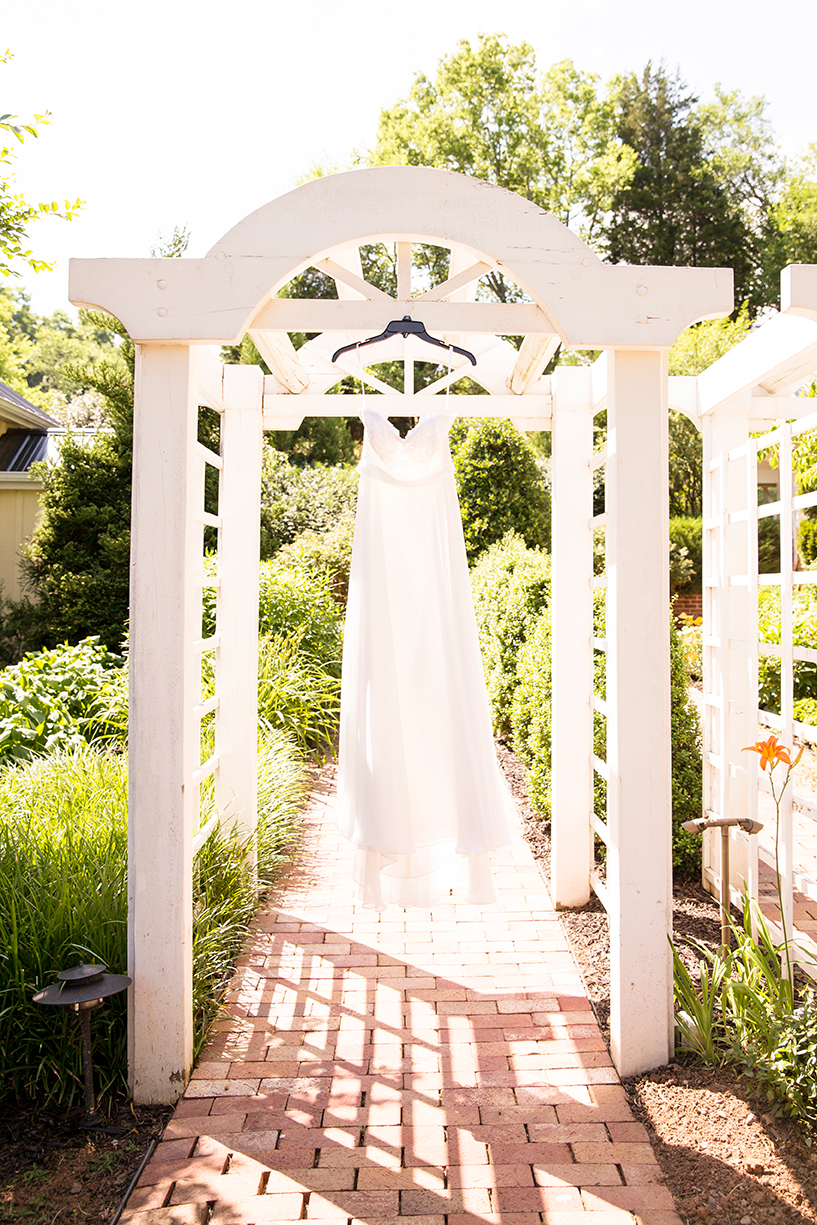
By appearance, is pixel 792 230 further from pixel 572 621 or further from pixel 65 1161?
pixel 65 1161

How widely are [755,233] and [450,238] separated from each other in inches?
925

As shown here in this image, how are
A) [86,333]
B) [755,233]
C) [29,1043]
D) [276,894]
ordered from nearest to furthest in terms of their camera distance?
[29,1043] → [276,894] → [755,233] → [86,333]

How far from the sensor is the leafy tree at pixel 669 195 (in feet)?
70.9

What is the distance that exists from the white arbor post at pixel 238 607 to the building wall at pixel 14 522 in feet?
23.6

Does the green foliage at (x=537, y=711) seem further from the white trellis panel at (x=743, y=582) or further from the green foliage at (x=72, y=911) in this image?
the green foliage at (x=72, y=911)

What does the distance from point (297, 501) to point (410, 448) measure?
8557 mm

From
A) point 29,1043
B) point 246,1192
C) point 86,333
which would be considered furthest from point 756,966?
point 86,333

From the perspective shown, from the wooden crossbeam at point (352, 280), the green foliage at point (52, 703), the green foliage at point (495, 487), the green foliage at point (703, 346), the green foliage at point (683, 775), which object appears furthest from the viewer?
the green foliage at point (703, 346)

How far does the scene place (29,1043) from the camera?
2.37 metres

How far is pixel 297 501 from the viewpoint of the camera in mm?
10984

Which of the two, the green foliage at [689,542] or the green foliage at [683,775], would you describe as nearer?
the green foliage at [683,775]

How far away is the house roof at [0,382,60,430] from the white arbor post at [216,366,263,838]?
8.72m

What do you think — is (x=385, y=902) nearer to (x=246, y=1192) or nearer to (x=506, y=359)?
(x=246, y=1192)

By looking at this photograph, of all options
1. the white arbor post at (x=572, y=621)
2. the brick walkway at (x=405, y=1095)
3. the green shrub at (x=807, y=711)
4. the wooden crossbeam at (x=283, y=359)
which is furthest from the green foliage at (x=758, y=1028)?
the green shrub at (x=807, y=711)
